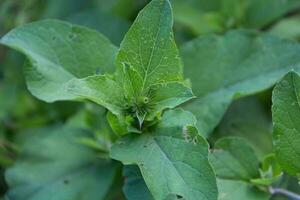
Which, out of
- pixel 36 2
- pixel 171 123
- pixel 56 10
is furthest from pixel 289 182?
pixel 36 2

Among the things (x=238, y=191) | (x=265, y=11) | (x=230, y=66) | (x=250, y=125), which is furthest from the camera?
(x=265, y=11)

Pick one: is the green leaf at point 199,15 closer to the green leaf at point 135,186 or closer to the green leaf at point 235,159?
the green leaf at point 235,159

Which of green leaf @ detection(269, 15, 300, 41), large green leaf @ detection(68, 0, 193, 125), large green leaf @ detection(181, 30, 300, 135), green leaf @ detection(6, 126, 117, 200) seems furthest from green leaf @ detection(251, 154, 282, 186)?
green leaf @ detection(269, 15, 300, 41)

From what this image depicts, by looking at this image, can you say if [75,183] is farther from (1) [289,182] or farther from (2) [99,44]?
(1) [289,182]

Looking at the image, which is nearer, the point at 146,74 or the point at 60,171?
the point at 146,74

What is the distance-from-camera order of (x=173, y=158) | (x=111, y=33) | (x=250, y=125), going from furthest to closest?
(x=111, y=33), (x=250, y=125), (x=173, y=158)

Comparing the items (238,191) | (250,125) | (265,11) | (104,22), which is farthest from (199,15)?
(238,191)

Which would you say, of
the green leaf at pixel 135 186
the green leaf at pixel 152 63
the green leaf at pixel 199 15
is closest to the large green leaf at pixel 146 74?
the green leaf at pixel 152 63

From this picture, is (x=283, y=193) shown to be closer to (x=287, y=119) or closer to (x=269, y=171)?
(x=269, y=171)
